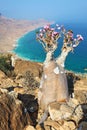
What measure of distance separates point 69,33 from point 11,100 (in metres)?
3.27

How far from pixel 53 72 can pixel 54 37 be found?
121 cm

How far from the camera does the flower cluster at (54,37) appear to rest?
10.8 m

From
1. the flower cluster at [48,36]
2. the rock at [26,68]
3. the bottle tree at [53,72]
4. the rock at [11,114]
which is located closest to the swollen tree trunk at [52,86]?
the bottle tree at [53,72]

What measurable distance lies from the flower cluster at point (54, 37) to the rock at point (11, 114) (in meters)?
2.81

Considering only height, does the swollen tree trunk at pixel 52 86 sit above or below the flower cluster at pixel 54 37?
below

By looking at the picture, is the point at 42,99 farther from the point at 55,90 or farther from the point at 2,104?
the point at 2,104

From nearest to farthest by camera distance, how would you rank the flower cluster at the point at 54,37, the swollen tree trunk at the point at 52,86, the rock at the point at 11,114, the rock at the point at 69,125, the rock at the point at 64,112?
the rock at the point at 11,114 → the rock at the point at 69,125 → the rock at the point at 64,112 → the swollen tree trunk at the point at 52,86 → the flower cluster at the point at 54,37

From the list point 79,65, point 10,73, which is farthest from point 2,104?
point 79,65

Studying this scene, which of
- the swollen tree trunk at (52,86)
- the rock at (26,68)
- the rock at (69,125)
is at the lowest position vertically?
the rock at (69,125)

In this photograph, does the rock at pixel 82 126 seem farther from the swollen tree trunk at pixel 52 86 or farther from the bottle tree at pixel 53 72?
the swollen tree trunk at pixel 52 86

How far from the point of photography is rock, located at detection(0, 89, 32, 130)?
8141mm

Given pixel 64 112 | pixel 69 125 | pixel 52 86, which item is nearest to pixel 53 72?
pixel 52 86

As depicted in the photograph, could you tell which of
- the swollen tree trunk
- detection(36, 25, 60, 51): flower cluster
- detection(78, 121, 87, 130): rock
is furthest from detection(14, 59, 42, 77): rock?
detection(78, 121, 87, 130): rock

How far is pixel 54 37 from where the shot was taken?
10953 mm
